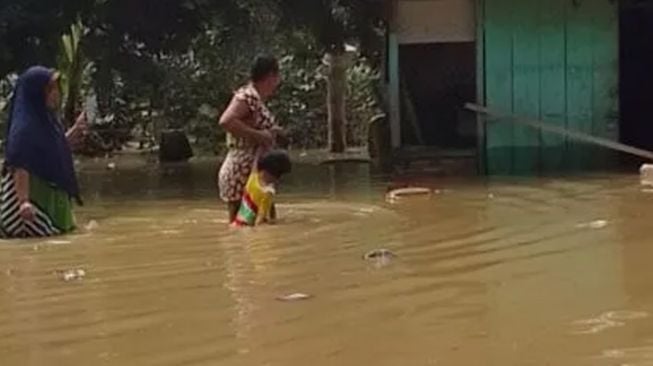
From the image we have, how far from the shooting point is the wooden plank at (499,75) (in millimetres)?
16391

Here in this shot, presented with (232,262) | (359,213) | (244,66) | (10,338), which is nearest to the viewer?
(10,338)

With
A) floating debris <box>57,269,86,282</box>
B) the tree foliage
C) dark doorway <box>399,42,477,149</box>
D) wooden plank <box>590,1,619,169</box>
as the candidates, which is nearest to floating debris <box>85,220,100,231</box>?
floating debris <box>57,269,86,282</box>

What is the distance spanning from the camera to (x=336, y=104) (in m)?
22.8

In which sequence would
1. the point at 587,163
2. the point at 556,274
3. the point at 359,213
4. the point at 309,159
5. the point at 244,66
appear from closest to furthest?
the point at 556,274 < the point at 359,213 < the point at 587,163 < the point at 309,159 < the point at 244,66

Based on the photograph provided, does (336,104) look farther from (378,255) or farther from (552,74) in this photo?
(378,255)

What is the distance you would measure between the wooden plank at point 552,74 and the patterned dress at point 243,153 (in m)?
7.02

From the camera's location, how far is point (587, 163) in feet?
53.5

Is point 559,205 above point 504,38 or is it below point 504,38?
below

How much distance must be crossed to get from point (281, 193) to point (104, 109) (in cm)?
1247

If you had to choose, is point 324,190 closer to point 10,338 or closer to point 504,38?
point 504,38

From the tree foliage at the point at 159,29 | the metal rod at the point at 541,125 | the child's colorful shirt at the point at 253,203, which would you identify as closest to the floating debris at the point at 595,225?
the child's colorful shirt at the point at 253,203

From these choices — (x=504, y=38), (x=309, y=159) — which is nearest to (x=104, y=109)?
(x=309, y=159)

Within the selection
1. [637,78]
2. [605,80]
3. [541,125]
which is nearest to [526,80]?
[541,125]

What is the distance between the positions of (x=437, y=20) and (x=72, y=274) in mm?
9894
